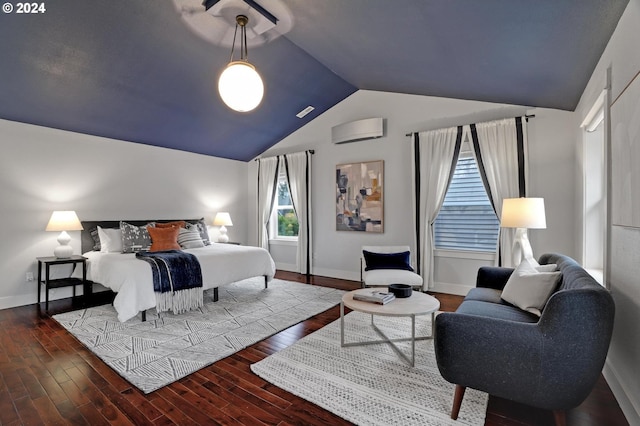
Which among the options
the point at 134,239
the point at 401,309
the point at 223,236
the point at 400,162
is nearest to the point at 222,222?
the point at 223,236

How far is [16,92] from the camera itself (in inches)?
138

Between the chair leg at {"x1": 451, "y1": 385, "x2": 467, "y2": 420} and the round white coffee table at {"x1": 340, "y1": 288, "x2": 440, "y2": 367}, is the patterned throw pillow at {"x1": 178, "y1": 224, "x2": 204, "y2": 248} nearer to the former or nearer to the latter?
the round white coffee table at {"x1": 340, "y1": 288, "x2": 440, "y2": 367}

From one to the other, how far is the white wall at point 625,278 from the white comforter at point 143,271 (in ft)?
12.2

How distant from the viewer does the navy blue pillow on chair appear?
4078 millimetres

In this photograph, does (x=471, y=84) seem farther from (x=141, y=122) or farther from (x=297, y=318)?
(x=141, y=122)

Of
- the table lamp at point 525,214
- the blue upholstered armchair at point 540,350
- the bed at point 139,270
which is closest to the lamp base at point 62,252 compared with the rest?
the bed at point 139,270

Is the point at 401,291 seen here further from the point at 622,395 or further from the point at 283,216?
the point at 283,216

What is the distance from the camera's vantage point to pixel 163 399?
2.00m

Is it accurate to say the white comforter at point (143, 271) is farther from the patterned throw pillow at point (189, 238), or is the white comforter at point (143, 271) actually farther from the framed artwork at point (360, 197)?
the framed artwork at point (360, 197)

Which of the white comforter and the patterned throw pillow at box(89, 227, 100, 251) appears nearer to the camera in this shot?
the white comforter

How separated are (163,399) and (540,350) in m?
2.20

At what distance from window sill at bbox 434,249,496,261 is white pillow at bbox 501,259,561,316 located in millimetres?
1798

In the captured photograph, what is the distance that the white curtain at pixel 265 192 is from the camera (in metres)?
6.31

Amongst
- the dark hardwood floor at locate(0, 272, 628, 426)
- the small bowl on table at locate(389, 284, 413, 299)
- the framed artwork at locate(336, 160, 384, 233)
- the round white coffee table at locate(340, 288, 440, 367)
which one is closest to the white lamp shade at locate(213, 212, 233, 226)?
the framed artwork at locate(336, 160, 384, 233)
